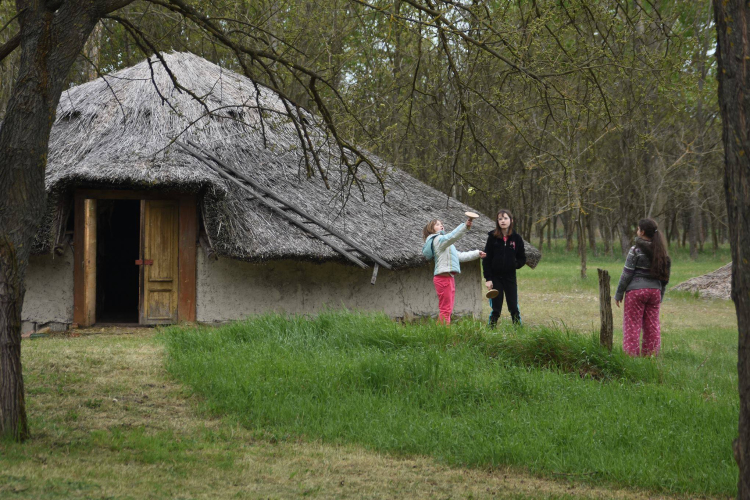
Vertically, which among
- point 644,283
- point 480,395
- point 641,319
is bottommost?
point 480,395

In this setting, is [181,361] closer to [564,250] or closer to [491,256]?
[491,256]

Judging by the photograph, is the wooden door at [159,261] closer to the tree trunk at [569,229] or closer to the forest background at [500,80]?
the forest background at [500,80]

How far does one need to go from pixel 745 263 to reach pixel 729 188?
30 cm

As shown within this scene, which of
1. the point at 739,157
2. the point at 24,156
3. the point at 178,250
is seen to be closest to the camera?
the point at 739,157

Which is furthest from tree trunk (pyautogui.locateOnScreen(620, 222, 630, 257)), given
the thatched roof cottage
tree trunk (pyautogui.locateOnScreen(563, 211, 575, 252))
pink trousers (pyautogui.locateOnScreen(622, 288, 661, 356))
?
pink trousers (pyautogui.locateOnScreen(622, 288, 661, 356))

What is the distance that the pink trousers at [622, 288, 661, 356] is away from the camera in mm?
7180

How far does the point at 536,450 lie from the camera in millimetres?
4555

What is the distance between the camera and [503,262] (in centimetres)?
889

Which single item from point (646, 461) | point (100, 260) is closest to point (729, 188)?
point (646, 461)

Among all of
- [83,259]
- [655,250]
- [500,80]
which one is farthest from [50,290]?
[655,250]

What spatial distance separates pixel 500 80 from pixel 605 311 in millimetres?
2221

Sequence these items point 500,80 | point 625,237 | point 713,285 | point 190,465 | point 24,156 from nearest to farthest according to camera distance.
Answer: point 190,465 → point 24,156 → point 500,80 → point 713,285 → point 625,237

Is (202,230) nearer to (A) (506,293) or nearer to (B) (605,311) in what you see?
(A) (506,293)

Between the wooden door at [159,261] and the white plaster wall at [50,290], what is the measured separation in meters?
1.00
